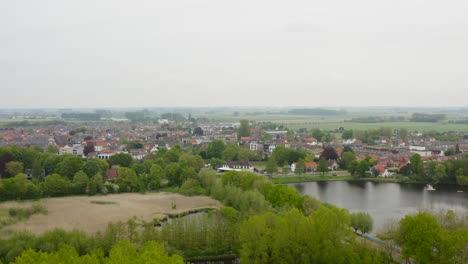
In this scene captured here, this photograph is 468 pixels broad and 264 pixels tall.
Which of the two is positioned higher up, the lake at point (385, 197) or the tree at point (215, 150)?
the tree at point (215, 150)

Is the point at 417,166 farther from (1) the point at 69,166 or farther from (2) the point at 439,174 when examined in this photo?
(1) the point at 69,166

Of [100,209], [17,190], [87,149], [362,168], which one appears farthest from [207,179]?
[87,149]

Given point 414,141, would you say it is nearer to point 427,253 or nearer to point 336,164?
point 336,164

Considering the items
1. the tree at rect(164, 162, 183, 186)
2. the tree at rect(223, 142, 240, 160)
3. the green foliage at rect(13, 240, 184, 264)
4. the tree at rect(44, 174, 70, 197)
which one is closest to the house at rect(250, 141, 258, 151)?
the tree at rect(223, 142, 240, 160)

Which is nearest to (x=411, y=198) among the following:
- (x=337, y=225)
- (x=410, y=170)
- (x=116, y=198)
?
(x=410, y=170)

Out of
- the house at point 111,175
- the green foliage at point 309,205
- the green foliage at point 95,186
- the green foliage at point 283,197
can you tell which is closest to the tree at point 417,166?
the green foliage at point 283,197

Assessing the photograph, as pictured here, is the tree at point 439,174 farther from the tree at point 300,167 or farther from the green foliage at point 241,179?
the green foliage at point 241,179
